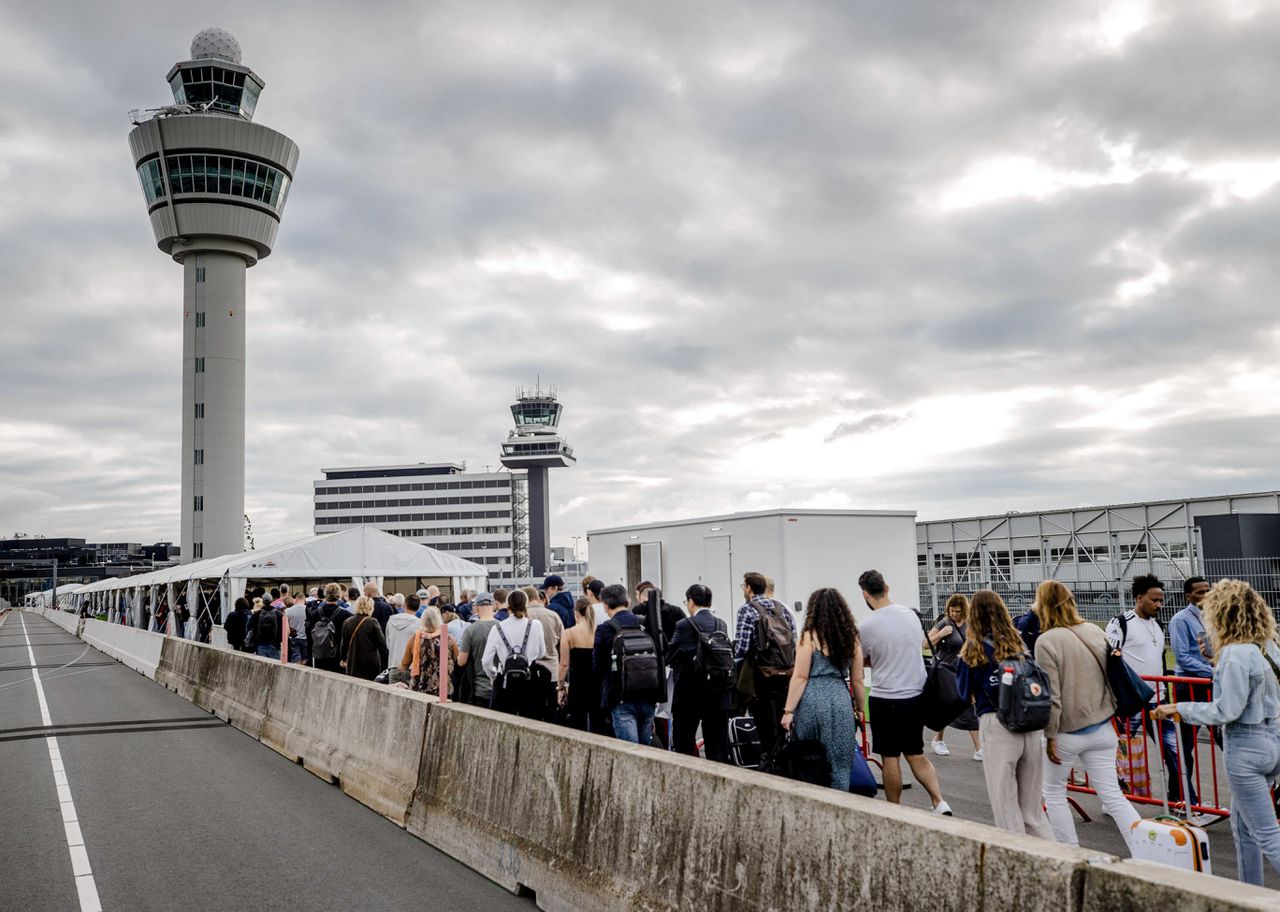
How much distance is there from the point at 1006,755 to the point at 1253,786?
1.22 metres

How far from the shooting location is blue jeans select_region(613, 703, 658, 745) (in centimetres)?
836

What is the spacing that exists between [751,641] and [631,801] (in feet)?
8.76

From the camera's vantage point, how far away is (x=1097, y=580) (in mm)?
27766

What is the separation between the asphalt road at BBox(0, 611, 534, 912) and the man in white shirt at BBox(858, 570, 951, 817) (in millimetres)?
2768

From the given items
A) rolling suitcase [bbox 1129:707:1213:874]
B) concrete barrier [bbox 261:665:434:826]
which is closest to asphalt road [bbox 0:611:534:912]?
concrete barrier [bbox 261:665:434:826]

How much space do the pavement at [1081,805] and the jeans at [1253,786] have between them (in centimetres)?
75

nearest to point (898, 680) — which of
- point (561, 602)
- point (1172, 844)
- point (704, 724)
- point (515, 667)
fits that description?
point (704, 724)

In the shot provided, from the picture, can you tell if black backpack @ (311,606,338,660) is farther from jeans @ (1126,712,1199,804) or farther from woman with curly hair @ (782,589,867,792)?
jeans @ (1126,712,1199,804)

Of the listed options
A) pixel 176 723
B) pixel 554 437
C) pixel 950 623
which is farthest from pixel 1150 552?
pixel 554 437

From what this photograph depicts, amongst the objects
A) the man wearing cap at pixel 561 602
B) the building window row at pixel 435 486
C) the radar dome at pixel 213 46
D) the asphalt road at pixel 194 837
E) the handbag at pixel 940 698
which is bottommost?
the asphalt road at pixel 194 837

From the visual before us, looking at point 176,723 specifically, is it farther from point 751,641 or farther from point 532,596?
point 751,641

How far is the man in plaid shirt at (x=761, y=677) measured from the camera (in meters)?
7.59

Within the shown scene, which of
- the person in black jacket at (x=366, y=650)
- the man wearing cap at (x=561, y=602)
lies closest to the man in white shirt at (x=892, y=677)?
the man wearing cap at (x=561, y=602)

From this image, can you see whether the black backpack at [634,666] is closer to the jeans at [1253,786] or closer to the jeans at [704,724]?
the jeans at [704,724]
